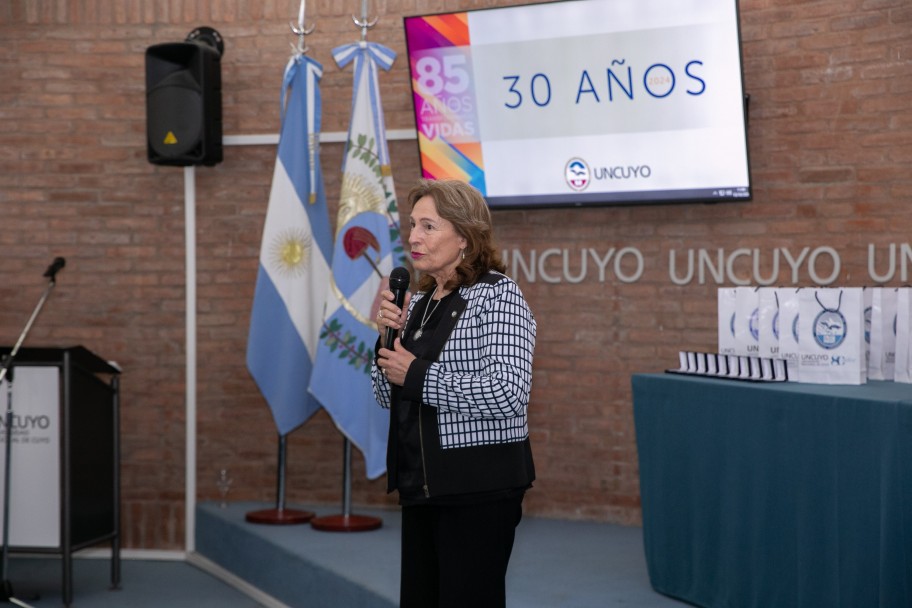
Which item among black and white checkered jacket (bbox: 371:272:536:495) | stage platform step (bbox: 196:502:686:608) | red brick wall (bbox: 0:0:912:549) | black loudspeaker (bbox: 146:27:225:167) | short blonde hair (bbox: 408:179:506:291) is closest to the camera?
black and white checkered jacket (bbox: 371:272:536:495)

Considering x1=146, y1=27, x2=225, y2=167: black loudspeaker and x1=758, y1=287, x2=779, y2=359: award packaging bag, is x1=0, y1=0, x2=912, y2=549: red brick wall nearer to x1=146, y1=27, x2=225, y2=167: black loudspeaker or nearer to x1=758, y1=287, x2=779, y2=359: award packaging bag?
x1=146, y1=27, x2=225, y2=167: black loudspeaker

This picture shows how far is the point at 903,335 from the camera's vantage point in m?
3.17

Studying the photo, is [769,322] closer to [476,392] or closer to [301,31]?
[476,392]

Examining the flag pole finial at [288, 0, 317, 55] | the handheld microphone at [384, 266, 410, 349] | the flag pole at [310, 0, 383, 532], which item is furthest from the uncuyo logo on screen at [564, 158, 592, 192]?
the handheld microphone at [384, 266, 410, 349]

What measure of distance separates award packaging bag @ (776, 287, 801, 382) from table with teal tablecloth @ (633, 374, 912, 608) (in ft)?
0.26

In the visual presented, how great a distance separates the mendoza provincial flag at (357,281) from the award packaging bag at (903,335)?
2258mm

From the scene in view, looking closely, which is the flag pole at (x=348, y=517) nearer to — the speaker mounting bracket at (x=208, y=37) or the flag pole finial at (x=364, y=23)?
the flag pole finial at (x=364, y=23)

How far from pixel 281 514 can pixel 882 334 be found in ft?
9.47

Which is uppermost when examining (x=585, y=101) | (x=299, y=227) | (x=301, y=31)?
(x=301, y=31)

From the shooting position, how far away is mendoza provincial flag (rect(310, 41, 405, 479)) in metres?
4.81

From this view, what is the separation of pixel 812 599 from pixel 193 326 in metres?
3.48

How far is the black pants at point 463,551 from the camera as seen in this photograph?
2291 mm

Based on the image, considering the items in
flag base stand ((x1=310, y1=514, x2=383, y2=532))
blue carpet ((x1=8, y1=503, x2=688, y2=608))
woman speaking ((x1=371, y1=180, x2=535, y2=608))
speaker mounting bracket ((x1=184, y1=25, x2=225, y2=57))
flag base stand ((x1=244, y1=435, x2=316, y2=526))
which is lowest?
blue carpet ((x1=8, y1=503, x2=688, y2=608))

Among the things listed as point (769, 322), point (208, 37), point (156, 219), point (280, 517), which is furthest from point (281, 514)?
point (769, 322)
